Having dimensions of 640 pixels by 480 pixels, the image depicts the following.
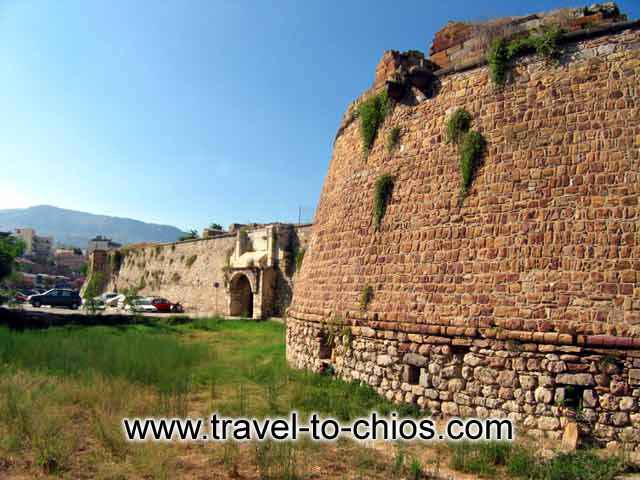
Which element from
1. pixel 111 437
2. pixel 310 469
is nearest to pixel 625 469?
pixel 310 469

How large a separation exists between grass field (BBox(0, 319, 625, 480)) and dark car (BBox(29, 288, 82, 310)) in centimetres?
2129

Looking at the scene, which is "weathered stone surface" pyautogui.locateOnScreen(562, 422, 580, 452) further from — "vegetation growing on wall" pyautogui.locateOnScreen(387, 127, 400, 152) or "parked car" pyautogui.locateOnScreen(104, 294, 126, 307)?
"parked car" pyautogui.locateOnScreen(104, 294, 126, 307)

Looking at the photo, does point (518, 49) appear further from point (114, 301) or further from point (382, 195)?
point (114, 301)

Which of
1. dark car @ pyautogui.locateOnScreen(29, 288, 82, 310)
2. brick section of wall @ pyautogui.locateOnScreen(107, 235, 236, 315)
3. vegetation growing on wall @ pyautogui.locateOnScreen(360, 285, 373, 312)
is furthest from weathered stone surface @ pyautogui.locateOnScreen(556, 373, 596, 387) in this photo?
dark car @ pyautogui.locateOnScreen(29, 288, 82, 310)

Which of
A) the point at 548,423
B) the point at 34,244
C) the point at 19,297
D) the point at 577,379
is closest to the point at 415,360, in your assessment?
the point at 548,423

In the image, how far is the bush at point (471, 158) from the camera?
8.86 m

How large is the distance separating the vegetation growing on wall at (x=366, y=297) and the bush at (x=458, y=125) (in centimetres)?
319

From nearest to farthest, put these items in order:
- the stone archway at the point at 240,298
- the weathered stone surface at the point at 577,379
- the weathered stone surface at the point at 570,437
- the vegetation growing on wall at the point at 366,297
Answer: the weathered stone surface at the point at 570,437
the weathered stone surface at the point at 577,379
the vegetation growing on wall at the point at 366,297
the stone archway at the point at 240,298

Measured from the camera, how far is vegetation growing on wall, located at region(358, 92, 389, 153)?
448 inches

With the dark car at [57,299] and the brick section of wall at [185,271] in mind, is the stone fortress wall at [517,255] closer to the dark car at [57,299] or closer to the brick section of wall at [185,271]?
the brick section of wall at [185,271]

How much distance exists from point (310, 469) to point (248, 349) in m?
10.7

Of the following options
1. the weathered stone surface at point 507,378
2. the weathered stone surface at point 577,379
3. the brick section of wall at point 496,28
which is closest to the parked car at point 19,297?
the brick section of wall at point 496,28

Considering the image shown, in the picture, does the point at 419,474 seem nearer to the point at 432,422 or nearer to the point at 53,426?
the point at 432,422

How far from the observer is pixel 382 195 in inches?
410
